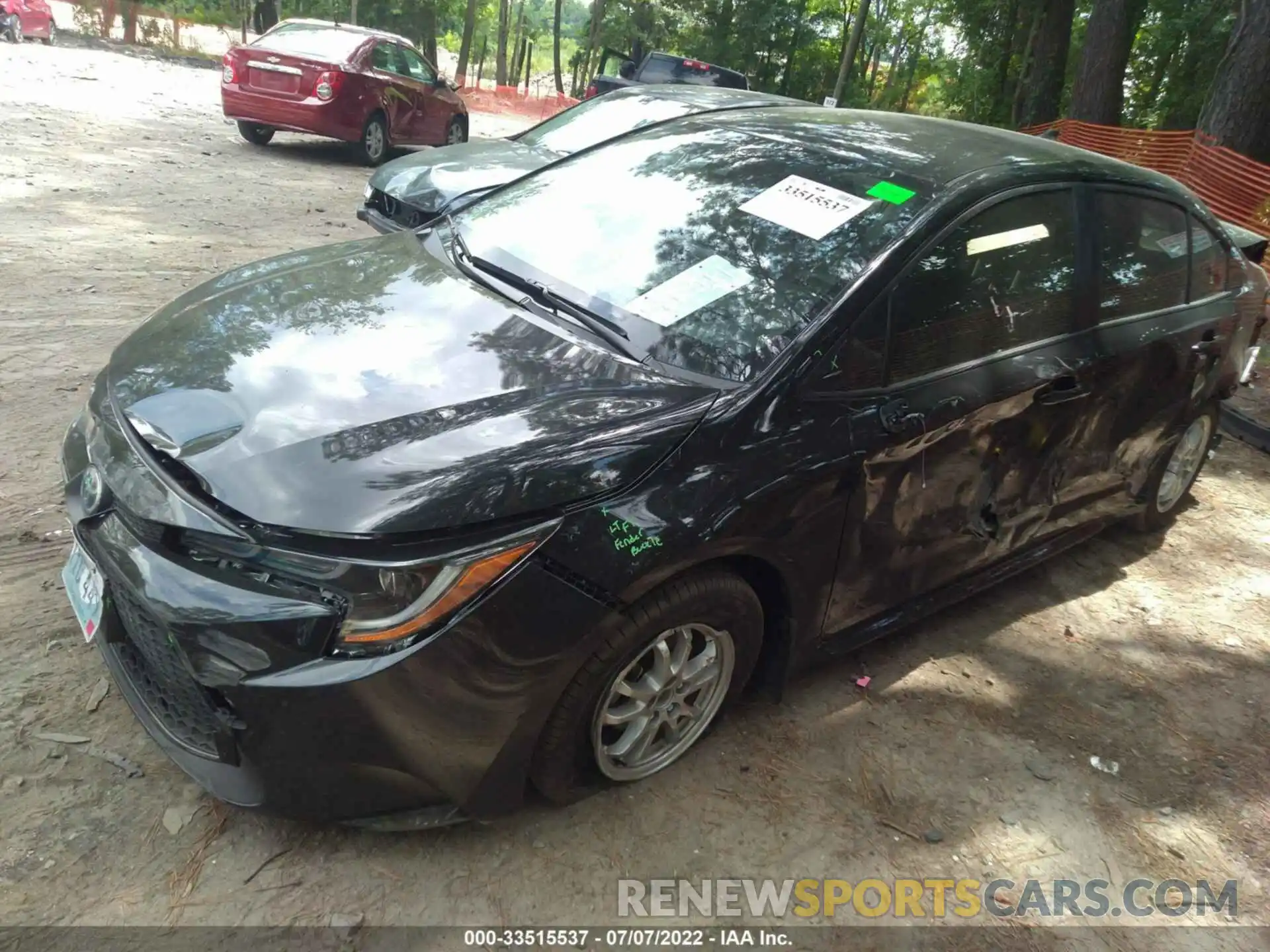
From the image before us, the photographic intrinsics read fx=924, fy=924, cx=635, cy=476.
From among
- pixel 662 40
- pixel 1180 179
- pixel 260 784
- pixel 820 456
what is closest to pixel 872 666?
pixel 820 456

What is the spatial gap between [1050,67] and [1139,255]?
52.4ft

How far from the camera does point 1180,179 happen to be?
9625mm

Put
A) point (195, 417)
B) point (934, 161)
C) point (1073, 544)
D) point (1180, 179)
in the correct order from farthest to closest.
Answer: point (1180, 179)
point (1073, 544)
point (934, 161)
point (195, 417)

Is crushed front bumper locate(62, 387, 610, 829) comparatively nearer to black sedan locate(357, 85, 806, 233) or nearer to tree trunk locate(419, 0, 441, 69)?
black sedan locate(357, 85, 806, 233)

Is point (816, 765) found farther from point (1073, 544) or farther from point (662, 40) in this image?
point (662, 40)

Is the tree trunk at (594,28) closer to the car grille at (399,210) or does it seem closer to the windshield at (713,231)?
the car grille at (399,210)

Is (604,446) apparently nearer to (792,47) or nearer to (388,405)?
(388,405)

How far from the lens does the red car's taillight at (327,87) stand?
→ 10.6 metres

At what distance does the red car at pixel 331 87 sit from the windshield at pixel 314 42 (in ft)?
0.03

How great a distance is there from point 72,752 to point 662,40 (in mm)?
36168

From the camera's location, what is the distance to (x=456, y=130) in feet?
44.1

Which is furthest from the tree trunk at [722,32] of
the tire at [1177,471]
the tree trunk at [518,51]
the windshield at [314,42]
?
the tire at [1177,471]

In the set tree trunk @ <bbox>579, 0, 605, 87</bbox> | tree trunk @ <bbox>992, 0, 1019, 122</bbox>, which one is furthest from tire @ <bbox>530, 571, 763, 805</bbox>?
tree trunk @ <bbox>579, 0, 605, 87</bbox>

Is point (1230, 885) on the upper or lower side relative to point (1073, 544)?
lower
